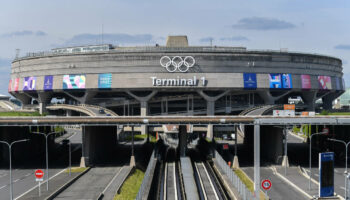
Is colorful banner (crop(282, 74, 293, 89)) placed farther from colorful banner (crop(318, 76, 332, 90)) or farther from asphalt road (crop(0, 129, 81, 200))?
asphalt road (crop(0, 129, 81, 200))

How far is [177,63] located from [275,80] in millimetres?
33001

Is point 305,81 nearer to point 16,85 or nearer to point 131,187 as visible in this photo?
point 131,187

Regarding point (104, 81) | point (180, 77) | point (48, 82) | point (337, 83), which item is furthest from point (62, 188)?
point (337, 83)

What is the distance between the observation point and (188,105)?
148750 mm

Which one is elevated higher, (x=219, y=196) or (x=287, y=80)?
(x=287, y=80)

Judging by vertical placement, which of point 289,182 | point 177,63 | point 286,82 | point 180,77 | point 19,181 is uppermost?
point 177,63

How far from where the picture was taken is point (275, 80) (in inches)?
5551

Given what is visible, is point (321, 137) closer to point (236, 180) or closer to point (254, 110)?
point (254, 110)

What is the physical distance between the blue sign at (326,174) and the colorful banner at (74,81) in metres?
104

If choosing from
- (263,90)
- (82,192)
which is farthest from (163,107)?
(82,192)

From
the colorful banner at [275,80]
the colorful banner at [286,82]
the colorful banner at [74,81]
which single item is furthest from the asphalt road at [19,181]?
the colorful banner at [286,82]

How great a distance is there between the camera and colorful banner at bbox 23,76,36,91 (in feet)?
494

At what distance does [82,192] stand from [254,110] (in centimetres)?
8158

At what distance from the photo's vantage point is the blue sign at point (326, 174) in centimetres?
4853
